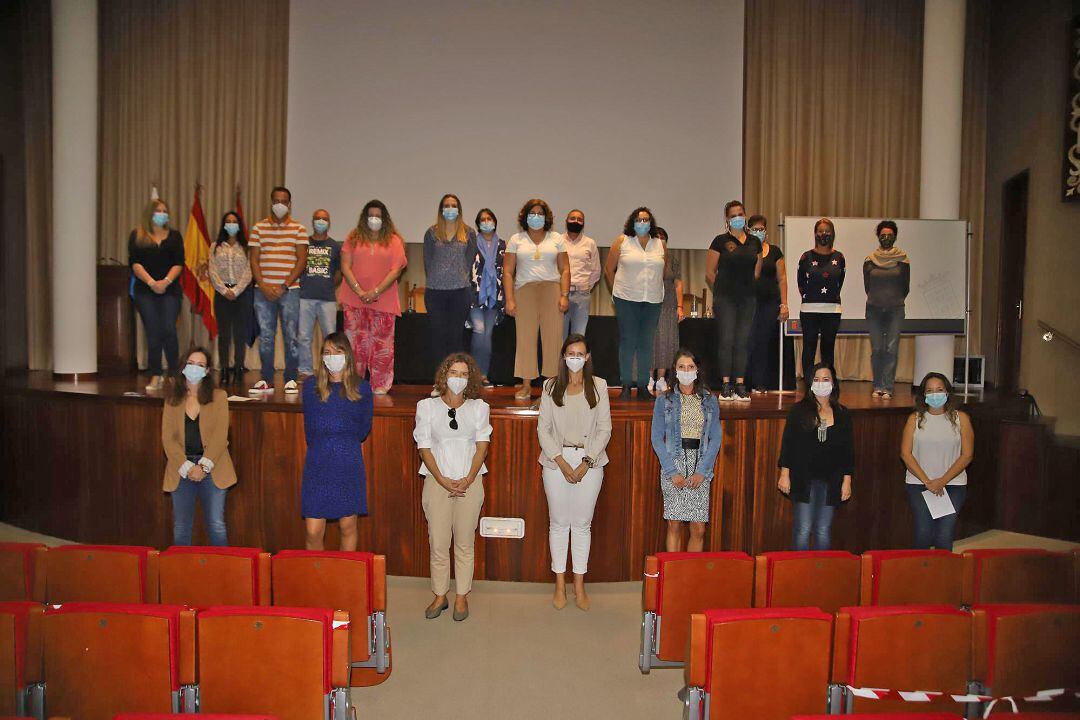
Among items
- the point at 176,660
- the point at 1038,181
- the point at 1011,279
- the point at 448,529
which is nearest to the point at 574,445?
the point at 448,529

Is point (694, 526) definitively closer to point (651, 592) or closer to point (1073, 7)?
point (651, 592)

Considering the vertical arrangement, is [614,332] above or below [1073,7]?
below

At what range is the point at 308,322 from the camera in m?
6.01

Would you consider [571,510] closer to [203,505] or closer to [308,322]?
[203,505]

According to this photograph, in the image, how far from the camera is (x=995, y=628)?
8.30 ft

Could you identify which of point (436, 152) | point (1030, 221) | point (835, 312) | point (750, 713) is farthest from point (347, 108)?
point (750, 713)

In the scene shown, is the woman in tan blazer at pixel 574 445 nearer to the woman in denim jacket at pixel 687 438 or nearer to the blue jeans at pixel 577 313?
the woman in denim jacket at pixel 687 438

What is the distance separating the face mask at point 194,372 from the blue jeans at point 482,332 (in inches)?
79.9

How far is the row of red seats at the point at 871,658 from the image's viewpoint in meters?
2.49

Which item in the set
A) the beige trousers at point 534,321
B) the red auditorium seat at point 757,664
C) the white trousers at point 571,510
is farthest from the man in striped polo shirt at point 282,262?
the red auditorium seat at point 757,664

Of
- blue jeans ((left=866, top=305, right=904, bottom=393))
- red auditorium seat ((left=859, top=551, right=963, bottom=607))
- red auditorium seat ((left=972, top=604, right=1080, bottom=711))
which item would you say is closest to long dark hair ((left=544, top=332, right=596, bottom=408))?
red auditorium seat ((left=859, top=551, right=963, bottom=607))

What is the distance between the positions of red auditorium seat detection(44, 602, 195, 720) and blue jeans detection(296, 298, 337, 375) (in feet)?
11.9

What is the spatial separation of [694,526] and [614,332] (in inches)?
133

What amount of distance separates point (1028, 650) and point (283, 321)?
5219mm
